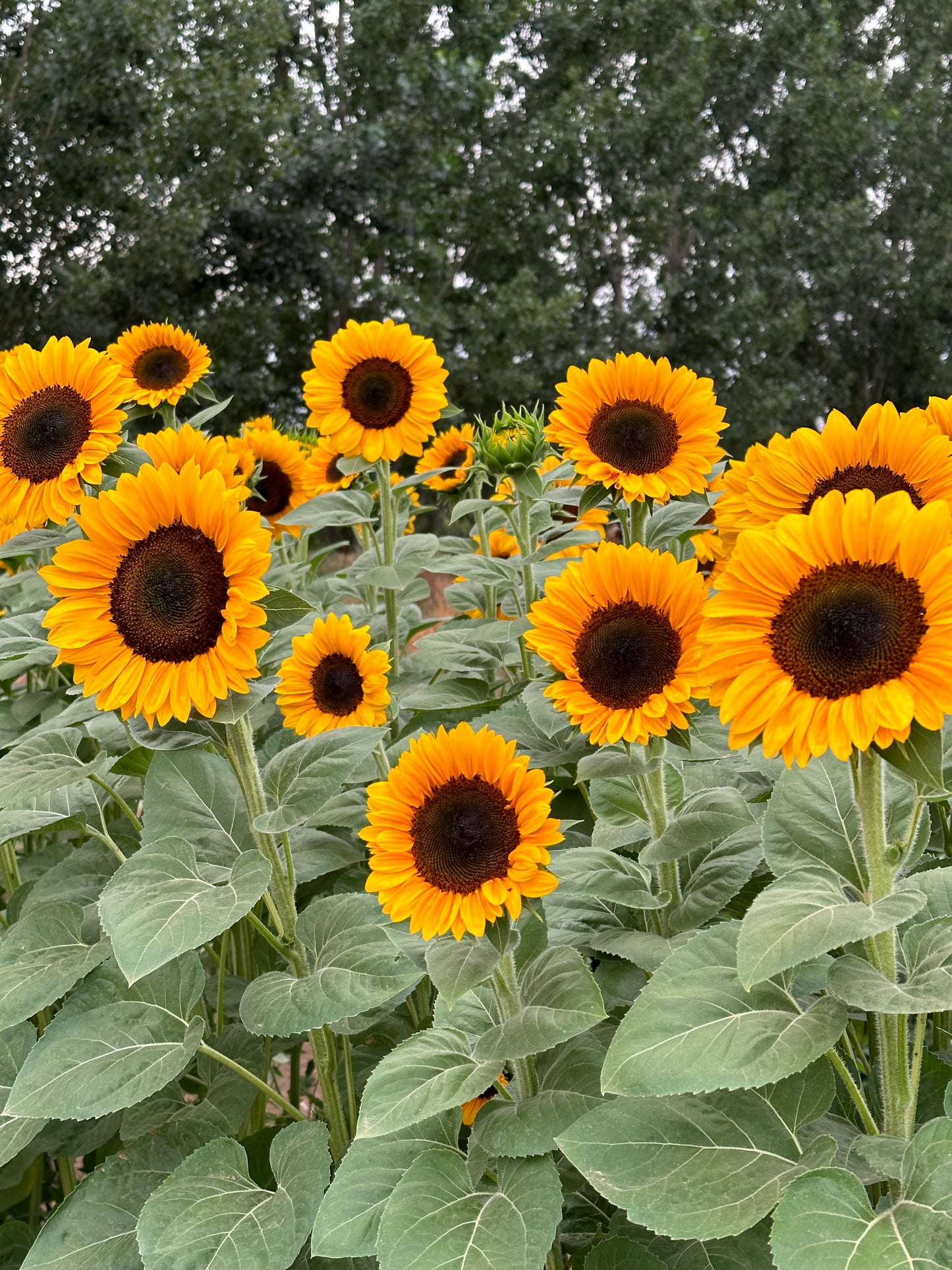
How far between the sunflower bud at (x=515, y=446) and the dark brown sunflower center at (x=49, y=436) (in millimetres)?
746

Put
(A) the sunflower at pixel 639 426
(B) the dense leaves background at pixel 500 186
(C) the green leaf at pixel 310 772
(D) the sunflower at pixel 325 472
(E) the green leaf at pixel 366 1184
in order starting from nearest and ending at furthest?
(E) the green leaf at pixel 366 1184 → (C) the green leaf at pixel 310 772 → (A) the sunflower at pixel 639 426 → (D) the sunflower at pixel 325 472 → (B) the dense leaves background at pixel 500 186

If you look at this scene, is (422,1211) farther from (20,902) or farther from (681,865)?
(20,902)

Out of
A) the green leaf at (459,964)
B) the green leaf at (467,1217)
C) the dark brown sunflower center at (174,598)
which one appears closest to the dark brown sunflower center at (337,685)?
the dark brown sunflower center at (174,598)

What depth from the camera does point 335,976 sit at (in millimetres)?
1214

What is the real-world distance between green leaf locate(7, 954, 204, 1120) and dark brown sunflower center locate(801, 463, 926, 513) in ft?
2.85

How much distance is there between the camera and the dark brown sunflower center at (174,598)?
1182 millimetres

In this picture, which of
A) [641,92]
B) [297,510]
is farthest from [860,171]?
[297,510]

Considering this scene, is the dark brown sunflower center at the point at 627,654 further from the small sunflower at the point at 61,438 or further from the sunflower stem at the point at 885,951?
the small sunflower at the point at 61,438

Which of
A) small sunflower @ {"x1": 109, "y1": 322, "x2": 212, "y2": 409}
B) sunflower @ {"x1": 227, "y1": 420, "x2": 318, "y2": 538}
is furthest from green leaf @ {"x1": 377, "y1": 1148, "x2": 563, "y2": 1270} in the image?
sunflower @ {"x1": 227, "y1": 420, "x2": 318, "y2": 538}

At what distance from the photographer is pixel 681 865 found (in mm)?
1328

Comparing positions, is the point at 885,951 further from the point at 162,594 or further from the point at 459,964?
the point at 162,594

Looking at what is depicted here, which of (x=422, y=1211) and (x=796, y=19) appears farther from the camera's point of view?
(x=796, y=19)

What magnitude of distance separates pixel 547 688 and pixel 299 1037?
90cm

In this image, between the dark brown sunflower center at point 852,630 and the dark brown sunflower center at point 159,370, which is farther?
the dark brown sunflower center at point 159,370
